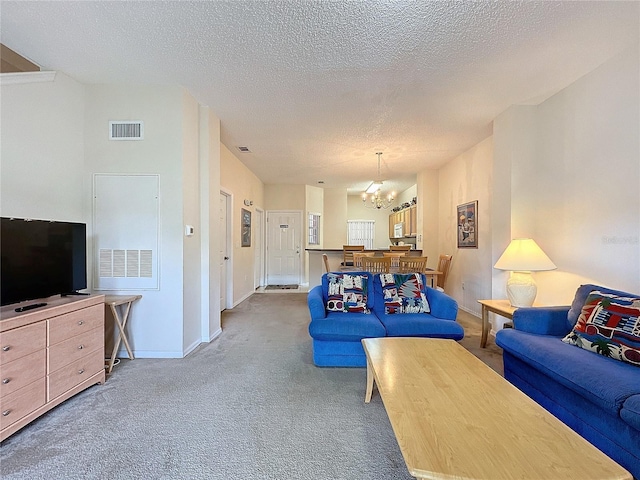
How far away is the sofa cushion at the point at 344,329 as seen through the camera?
2684 millimetres

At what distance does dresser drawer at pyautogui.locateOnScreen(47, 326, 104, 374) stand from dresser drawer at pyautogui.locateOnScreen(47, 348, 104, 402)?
35mm

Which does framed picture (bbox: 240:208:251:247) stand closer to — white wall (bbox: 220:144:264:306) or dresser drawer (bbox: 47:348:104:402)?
white wall (bbox: 220:144:264:306)

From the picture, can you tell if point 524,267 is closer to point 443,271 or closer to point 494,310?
point 494,310

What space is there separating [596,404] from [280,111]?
361 centimetres

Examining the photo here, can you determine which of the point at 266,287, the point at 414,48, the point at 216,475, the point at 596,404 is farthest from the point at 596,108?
the point at 266,287

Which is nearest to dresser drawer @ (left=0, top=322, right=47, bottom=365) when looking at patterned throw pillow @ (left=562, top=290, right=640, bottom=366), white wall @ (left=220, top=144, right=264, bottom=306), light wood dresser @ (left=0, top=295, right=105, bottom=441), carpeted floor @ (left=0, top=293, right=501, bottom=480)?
light wood dresser @ (left=0, top=295, right=105, bottom=441)

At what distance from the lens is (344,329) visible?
2.71m

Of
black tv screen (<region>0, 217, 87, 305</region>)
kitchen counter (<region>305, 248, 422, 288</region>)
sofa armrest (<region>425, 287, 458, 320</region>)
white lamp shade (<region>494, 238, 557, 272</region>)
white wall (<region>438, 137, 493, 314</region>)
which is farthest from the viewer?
kitchen counter (<region>305, 248, 422, 288</region>)

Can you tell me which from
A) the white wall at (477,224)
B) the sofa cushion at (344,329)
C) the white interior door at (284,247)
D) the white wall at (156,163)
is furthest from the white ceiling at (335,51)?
the white interior door at (284,247)

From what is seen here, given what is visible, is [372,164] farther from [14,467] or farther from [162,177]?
[14,467]

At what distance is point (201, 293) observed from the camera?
351cm

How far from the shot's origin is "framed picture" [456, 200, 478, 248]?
15.3 ft

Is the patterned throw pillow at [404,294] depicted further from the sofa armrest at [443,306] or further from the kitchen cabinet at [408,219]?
the kitchen cabinet at [408,219]

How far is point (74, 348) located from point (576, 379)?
3306 millimetres
